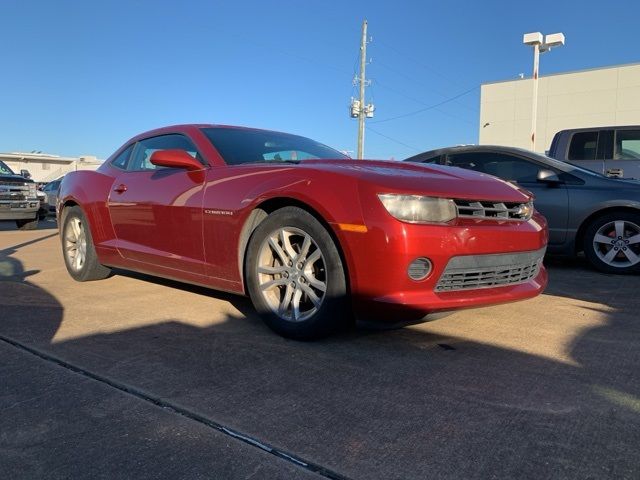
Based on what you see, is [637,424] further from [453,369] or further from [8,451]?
[8,451]

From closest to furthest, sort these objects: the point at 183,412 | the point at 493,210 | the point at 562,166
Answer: the point at 183,412 < the point at 493,210 < the point at 562,166

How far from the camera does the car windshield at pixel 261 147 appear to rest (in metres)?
4.05

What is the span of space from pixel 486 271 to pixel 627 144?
19.9 ft

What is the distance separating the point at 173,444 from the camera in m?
2.10

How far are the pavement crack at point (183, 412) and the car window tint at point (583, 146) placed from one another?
736 cm

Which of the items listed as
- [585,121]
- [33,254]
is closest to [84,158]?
[585,121]

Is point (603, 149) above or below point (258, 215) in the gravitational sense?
above

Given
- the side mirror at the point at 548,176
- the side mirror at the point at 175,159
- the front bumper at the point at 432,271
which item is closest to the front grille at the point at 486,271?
the front bumper at the point at 432,271

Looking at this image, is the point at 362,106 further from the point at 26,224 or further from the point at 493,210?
the point at 493,210

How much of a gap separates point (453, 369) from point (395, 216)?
87 cm

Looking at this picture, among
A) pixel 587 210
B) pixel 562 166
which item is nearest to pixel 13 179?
pixel 562 166

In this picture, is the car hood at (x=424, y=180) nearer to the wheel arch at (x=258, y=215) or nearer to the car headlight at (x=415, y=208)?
the car headlight at (x=415, y=208)

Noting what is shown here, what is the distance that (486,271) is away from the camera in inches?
123

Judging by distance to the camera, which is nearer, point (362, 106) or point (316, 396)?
point (316, 396)
